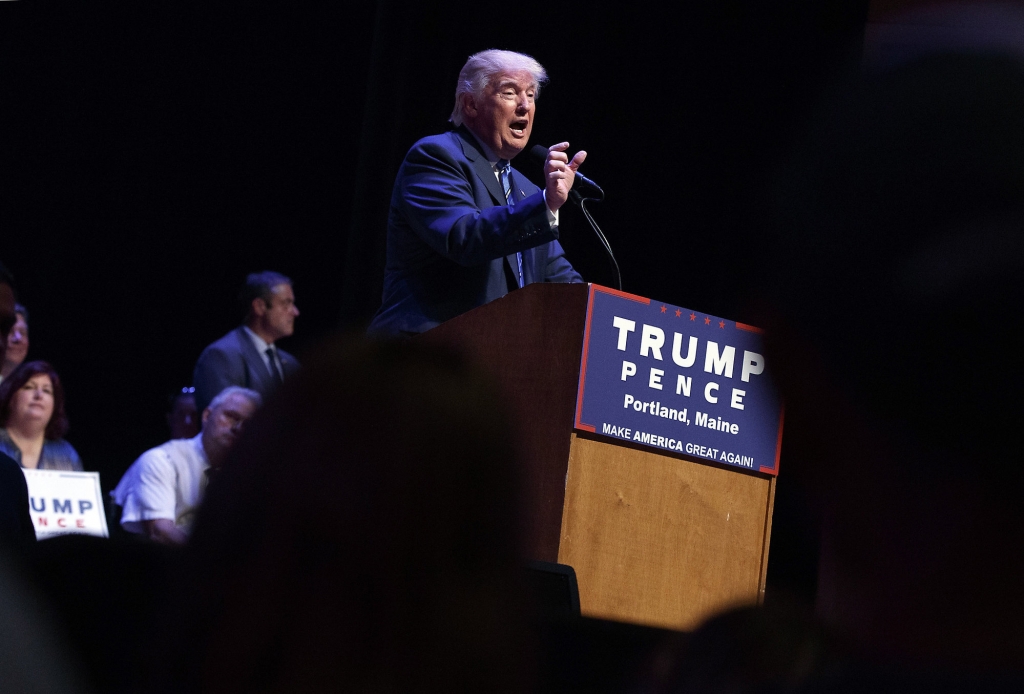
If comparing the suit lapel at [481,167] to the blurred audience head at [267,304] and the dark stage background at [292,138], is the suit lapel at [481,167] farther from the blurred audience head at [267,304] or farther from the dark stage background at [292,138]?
the blurred audience head at [267,304]

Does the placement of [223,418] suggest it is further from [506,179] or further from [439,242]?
[439,242]

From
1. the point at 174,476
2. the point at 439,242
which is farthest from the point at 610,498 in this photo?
the point at 174,476

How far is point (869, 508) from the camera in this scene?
479 mm

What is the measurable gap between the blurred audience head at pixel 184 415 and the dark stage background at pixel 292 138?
32cm

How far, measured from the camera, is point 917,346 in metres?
0.46

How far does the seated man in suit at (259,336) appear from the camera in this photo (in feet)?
18.5

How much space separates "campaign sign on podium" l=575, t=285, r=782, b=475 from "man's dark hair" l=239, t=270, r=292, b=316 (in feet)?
12.4

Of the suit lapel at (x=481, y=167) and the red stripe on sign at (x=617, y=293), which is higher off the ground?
the suit lapel at (x=481, y=167)

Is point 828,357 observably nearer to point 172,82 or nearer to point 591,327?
point 591,327

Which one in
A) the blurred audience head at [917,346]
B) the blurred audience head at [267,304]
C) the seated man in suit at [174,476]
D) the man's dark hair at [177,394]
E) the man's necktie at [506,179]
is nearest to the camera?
the blurred audience head at [917,346]

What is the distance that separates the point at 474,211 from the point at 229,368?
320cm

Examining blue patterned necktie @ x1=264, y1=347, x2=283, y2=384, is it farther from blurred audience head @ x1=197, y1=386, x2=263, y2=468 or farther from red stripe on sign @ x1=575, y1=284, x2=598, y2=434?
red stripe on sign @ x1=575, y1=284, x2=598, y2=434

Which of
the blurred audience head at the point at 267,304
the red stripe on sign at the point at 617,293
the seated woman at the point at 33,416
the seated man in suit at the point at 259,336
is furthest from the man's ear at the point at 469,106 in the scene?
the blurred audience head at the point at 267,304

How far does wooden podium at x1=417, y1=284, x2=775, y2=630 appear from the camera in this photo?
2.27 metres
